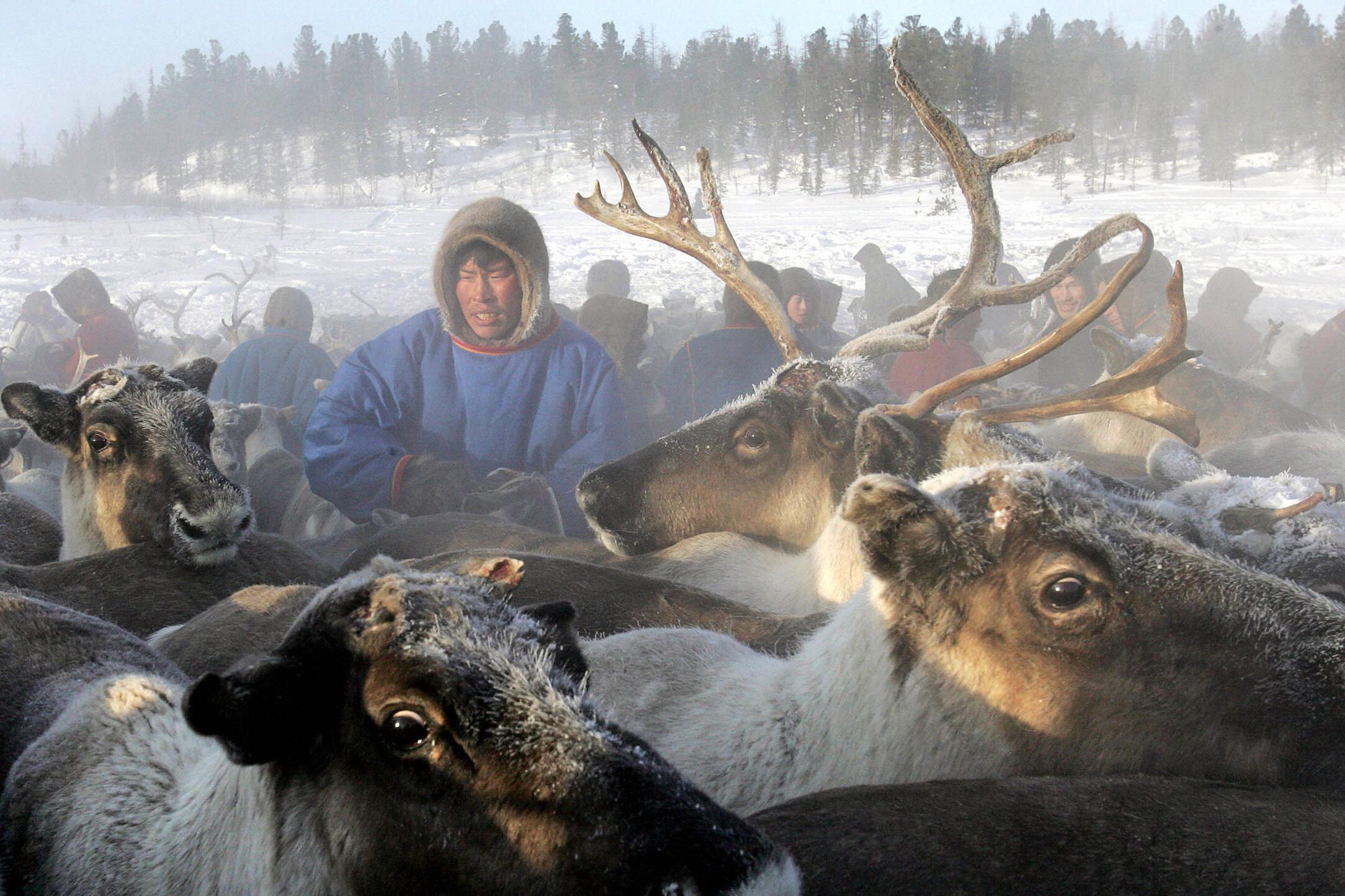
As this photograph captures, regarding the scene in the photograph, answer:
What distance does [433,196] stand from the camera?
39.4 meters

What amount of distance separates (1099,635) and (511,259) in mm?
4282

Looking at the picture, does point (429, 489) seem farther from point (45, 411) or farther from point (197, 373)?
point (45, 411)

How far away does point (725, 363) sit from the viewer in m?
6.89

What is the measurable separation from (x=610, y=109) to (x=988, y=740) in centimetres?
4055

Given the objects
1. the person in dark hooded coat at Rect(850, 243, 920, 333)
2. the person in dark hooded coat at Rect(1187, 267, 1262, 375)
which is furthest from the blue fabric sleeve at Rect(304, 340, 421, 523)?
the person in dark hooded coat at Rect(850, 243, 920, 333)

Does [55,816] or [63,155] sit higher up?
[63,155]

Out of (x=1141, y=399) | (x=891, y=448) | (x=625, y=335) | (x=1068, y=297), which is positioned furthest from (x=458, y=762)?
(x=1068, y=297)

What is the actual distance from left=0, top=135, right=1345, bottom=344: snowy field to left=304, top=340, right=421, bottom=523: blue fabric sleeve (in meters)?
13.2

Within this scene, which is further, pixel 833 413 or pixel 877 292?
pixel 877 292

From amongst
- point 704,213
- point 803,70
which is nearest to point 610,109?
point 704,213

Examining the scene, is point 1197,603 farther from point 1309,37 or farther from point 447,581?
point 1309,37

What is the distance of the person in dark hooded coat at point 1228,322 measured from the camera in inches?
406

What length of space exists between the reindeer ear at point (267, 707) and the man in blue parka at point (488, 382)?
12.2 feet

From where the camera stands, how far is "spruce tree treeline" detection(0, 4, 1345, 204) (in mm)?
12953
